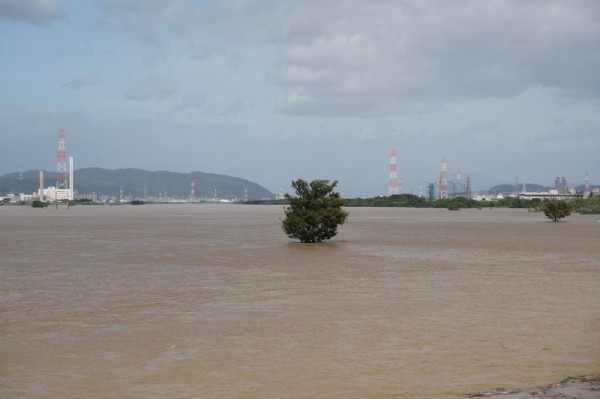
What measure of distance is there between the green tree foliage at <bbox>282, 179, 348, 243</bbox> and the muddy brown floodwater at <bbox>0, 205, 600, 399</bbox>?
322 inches

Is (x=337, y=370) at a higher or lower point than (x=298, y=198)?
lower

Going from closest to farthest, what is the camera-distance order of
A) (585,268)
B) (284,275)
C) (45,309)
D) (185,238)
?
(45,309)
(284,275)
(585,268)
(185,238)

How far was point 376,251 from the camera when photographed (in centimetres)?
2647

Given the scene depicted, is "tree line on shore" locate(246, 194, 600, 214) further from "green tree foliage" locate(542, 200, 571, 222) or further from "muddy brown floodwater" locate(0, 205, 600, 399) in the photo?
"muddy brown floodwater" locate(0, 205, 600, 399)

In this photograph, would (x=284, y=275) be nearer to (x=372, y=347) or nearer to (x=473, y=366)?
(x=372, y=347)

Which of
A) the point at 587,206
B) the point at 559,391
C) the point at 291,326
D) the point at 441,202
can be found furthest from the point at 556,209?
the point at 441,202

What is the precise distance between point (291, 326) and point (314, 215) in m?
19.6

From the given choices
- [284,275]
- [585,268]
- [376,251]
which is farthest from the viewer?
[376,251]

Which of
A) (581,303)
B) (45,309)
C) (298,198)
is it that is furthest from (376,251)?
(45,309)

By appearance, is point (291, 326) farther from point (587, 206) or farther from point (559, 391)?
point (587, 206)

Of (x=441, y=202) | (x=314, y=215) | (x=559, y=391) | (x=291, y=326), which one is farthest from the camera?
(x=441, y=202)

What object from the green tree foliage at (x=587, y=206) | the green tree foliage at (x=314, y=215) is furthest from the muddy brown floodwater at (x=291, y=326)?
the green tree foliage at (x=587, y=206)

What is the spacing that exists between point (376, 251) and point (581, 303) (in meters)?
13.2

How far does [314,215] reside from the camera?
3075cm
